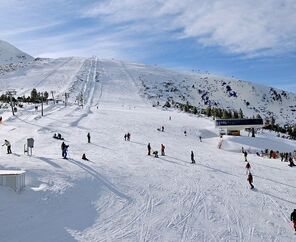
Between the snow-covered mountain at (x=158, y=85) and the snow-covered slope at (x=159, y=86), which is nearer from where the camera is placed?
the snow-covered slope at (x=159, y=86)

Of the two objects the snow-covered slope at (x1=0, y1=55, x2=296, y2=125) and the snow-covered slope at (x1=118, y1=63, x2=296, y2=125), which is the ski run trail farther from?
the snow-covered slope at (x1=118, y1=63, x2=296, y2=125)

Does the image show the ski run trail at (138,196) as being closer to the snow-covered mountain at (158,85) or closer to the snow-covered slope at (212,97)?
the snow-covered mountain at (158,85)

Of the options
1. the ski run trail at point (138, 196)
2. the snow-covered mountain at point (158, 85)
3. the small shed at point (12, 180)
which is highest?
the snow-covered mountain at point (158, 85)

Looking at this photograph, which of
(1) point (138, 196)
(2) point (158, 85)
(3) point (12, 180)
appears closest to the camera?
(3) point (12, 180)

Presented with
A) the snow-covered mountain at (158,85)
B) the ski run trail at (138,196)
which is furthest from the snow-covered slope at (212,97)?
the ski run trail at (138,196)

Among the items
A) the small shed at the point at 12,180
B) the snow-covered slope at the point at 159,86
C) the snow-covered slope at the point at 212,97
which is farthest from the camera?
the snow-covered slope at the point at 212,97

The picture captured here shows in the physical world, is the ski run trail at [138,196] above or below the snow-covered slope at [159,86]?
below

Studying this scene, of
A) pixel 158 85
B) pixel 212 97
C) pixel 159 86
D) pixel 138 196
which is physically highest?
pixel 158 85

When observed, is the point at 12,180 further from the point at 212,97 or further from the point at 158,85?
the point at 212,97

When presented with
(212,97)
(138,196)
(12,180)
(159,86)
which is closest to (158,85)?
(159,86)

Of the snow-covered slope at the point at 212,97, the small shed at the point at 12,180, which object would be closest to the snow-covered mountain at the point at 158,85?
the snow-covered slope at the point at 212,97

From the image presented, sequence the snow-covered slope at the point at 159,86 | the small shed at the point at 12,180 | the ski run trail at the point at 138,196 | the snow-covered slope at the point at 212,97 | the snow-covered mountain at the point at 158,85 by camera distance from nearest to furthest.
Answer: the ski run trail at the point at 138,196 < the small shed at the point at 12,180 < the snow-covered slope at the point at 159,86 < the snow-covered mountain at the point at 158,85 < the snow-covered slope at the point at 212,97

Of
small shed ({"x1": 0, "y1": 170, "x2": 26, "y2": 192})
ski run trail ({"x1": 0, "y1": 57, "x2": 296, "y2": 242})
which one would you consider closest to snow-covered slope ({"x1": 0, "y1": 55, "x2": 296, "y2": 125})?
ski run trail ({"x1": 0, "y1": 57, "x2": 296, "y2": 242})

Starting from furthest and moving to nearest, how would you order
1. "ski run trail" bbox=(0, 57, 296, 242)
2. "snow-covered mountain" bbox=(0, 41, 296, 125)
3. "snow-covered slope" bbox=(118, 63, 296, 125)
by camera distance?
"snow-covered slope" bbox=(118, 63, 296, 125), "snow-covered mountain" bbox=(0, 41, 296, 125), "ski run trail" bbox=(0, 57, 296, 242)
